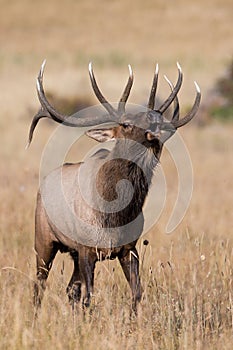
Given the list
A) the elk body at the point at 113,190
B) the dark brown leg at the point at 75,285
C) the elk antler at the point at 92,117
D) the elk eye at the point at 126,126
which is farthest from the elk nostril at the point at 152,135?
the dark brown leg at the point at 75,285

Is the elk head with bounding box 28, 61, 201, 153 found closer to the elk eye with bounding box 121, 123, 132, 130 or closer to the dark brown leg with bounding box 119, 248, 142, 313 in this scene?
the elk eye with bounding box 121, 123, 132, 130

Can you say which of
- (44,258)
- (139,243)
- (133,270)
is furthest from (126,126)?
(139,243)

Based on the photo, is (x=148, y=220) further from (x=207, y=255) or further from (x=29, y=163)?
(x=29, y=163)

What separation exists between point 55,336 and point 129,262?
1.42 metres

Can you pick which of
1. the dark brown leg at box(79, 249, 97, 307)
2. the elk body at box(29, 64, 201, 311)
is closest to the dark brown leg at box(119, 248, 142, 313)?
the elk body at box(29, 64, 201, 311)

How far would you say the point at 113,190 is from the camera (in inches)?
252

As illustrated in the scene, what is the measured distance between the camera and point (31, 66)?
127 feet

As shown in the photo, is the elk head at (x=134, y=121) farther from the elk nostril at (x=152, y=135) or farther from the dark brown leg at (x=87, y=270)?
the dark brown leg at (x=87, y=270)

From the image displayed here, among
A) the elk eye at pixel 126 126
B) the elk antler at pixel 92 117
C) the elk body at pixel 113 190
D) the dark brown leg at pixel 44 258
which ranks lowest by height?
the dark brown leg at pixel 44 258

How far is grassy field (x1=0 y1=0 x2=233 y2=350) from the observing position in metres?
5.23

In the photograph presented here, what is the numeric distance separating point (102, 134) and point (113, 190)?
0.44m

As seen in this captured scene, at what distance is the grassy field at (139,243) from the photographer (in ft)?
17.2

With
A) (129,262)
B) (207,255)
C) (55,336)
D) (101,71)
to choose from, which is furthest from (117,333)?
(101,71)

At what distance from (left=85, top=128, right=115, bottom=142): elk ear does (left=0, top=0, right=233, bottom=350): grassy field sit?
0.92m
